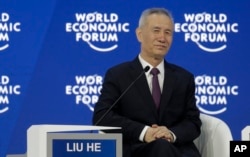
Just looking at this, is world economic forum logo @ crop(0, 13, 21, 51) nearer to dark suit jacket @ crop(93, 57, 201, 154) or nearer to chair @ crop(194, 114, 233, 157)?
dark suit jacket @ crop(93, 57, 201, 154)

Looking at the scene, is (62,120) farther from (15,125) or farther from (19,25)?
(19,25)

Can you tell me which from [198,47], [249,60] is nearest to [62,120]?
[198,47]

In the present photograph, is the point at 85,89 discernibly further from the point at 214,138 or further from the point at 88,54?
the point at 214,138

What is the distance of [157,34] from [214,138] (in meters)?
0.67

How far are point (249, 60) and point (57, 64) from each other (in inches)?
56.0

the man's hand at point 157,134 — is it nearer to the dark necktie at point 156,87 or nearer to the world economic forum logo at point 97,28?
the dark necktie at point 156,87

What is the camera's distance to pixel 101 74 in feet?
16.7

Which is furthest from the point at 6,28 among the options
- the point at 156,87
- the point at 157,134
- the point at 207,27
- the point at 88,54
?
the point at 157,134

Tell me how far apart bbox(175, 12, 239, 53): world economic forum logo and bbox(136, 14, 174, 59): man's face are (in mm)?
1114

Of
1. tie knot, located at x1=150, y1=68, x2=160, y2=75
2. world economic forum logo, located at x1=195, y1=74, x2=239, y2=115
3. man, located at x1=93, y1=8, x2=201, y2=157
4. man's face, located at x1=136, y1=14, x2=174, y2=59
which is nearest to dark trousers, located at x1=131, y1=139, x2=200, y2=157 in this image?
man, located at x1=93, y1=8, x2=201, y2=157

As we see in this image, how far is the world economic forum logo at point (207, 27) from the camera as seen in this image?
5.04 metres

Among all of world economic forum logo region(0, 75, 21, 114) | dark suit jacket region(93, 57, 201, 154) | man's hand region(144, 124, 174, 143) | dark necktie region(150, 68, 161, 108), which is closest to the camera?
man's hand region(144, 124, 174, 143)

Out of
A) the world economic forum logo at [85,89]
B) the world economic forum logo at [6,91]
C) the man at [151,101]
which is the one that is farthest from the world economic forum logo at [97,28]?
the man at [151,101]

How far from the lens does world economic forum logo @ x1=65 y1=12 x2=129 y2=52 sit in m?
5.05
